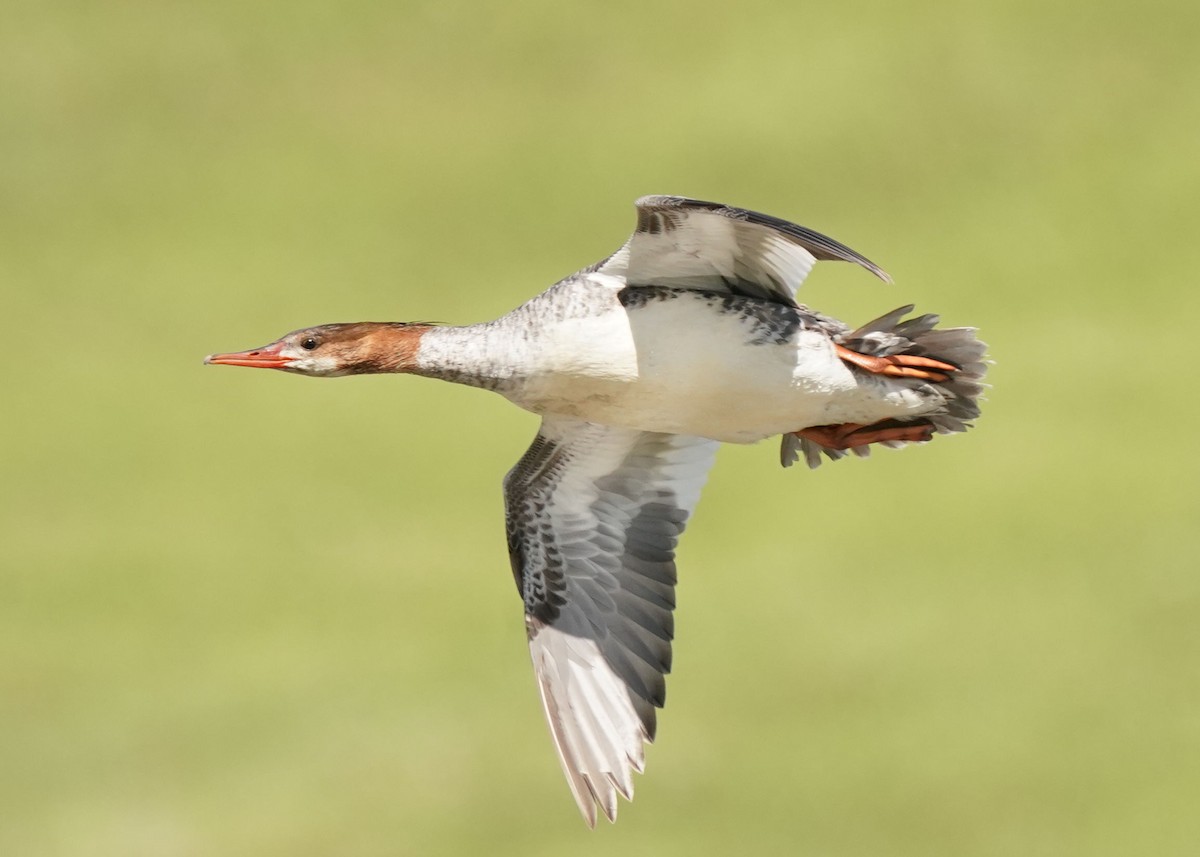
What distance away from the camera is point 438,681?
65.8 ft

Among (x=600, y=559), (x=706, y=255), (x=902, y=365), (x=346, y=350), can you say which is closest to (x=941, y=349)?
(x=902, y=365)

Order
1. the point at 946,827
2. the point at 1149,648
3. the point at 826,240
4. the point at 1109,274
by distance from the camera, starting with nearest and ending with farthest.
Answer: the point at 826,240
the point at 946,827
the point at 1149,648
the point at 1109,274

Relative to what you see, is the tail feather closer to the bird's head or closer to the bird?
the bird

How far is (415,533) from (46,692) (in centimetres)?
338

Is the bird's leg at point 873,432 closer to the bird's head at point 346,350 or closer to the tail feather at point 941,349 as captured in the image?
the tail feather at point 941,349

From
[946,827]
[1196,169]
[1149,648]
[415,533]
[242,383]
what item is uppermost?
[1196,169]

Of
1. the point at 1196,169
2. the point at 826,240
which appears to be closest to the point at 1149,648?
the point at 1196,169

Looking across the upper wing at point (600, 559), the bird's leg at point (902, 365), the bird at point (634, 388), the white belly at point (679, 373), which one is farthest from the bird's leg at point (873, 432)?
the upper wing at point (600, 559)

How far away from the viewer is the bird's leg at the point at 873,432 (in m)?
9.91

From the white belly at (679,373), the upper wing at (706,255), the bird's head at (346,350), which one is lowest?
the white belly at (679,373)

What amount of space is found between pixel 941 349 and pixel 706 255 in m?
1.14

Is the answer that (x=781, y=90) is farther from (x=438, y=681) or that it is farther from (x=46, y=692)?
(x=46, y=692)

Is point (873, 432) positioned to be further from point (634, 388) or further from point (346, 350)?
point (346, 350)

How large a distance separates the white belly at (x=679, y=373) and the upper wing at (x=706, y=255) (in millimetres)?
127
